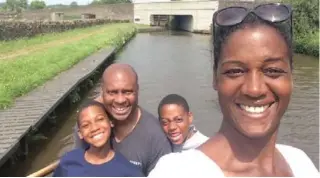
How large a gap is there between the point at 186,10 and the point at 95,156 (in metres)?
53.0

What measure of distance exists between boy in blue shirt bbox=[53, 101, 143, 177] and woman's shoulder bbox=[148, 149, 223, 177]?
1.45 m

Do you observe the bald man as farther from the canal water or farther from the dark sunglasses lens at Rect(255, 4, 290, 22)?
the dark sunglasses lens at Rect(255, 4, 290, 22)

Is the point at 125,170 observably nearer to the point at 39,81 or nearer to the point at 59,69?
the point at 39,81

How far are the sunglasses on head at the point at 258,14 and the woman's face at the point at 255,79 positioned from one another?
0.04 metres

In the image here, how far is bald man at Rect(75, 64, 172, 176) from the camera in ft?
10.3

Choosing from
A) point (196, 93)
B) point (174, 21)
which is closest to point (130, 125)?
point (196, 93)

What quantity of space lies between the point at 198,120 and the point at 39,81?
4.54 metres

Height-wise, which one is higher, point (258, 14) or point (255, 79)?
point (258, 14)

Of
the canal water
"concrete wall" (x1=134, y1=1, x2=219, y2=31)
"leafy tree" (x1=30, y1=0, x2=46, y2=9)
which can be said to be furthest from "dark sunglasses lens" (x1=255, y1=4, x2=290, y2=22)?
"leafy tree" (x1=30, y1=0, x2=46, y2=9)

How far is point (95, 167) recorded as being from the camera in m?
2.97

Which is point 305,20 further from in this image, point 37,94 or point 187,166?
point 187,166

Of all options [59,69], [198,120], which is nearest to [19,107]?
[198,120]

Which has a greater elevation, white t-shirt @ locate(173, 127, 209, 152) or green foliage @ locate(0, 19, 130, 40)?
white t-shirt @ locate(173, 127, 209, 152)

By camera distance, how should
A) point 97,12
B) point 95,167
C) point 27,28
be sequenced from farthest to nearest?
1. point 97,12
2. point 27,28
3. point 95,167
